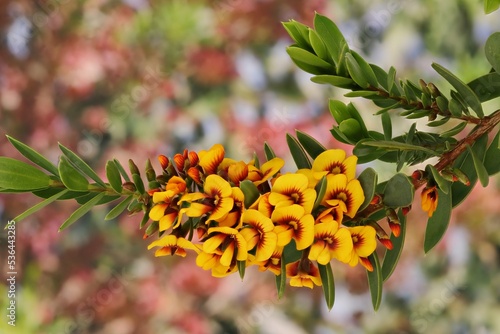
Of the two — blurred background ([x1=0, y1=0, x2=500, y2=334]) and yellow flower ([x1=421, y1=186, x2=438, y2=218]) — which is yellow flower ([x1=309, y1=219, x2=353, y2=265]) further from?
blurred background ([x1=0, y1=0, x2=500, y2=334])

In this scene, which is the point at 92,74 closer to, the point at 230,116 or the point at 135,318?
the point at 230,116

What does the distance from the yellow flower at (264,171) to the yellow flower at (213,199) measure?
0.02 meters

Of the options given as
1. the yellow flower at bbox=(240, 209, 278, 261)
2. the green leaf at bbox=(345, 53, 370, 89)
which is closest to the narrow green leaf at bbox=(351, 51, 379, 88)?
the green leaf at bbox=(345, 53, 370, 89)

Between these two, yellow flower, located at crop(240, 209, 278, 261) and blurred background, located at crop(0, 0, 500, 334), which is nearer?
yellow flower, located at crop(240, 209, 278, 261)

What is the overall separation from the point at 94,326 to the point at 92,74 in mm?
503

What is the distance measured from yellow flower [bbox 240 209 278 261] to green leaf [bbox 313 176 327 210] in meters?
0.03

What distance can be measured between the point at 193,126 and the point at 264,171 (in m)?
0.92

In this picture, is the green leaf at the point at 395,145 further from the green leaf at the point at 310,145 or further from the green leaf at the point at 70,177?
the green leaf at the point at 70,177

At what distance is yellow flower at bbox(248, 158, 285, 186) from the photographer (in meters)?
0.33

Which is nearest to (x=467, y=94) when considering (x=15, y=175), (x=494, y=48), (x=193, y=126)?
(x=494, y=48)

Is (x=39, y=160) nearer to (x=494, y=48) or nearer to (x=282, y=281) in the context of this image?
(x=282, y=281)

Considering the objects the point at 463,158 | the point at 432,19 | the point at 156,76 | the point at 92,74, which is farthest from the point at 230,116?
the point at 463,158

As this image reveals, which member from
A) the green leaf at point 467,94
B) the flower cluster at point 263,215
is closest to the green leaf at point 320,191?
the flower cluster at point 263,215

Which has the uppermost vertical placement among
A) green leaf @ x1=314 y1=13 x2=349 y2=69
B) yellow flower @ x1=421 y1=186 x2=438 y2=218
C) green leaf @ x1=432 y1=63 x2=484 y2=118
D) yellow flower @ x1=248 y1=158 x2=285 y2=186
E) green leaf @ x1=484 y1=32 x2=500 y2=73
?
green leaf @ x1=484 y1=32 x2=500 y2=73
